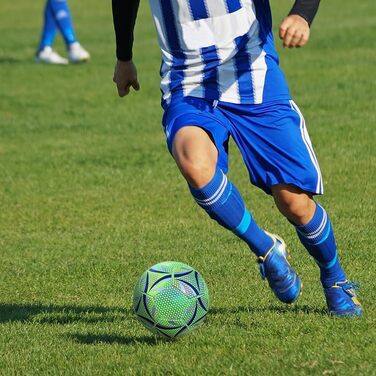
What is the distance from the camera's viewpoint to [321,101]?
13.5m

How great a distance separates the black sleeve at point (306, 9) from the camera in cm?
543

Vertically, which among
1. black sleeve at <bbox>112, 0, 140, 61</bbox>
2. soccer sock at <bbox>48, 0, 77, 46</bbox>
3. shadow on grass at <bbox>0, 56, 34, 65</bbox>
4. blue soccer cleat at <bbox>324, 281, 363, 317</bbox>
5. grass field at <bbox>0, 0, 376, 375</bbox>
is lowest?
shadow on grass at <bbox>0, 56, 34, 65</bbox>

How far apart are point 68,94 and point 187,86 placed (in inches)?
383

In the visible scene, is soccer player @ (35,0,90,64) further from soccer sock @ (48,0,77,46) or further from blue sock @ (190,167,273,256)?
blue sock @ (190,167,273,256)

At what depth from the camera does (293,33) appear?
5242 millimetres

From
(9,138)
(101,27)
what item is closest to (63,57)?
(101,27)

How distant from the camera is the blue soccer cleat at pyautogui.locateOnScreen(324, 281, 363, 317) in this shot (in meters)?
5.83

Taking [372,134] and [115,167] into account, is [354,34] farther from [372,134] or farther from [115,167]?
[115,167]

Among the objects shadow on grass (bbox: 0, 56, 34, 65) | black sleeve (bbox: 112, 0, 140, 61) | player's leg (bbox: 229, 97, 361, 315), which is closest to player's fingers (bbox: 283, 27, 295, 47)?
player's leg (bbox: 229, 97, 361, 315)

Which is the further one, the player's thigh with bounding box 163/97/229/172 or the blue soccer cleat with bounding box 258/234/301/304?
the blue soccer cleat with bounding box 258/234/301/304

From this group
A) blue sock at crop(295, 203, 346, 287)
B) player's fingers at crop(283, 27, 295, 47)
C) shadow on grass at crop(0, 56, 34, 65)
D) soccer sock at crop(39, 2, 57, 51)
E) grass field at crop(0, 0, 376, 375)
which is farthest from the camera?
shadow on grass at crop(0, 56, 34, 65)

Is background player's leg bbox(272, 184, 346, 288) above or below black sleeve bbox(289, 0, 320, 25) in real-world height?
below

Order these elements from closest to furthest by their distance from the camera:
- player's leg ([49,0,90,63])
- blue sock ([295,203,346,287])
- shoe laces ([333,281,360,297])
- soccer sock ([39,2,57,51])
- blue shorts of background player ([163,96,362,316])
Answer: blue shorts of background player ([163,96,362,316])
blue sock ([295,203,346,287])
shoe laces ([333,281,360,297])
player's leg ([49,0,90,63])
soccer sock ([39,2,57,51])

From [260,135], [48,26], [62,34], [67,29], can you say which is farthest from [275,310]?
[48,26]
